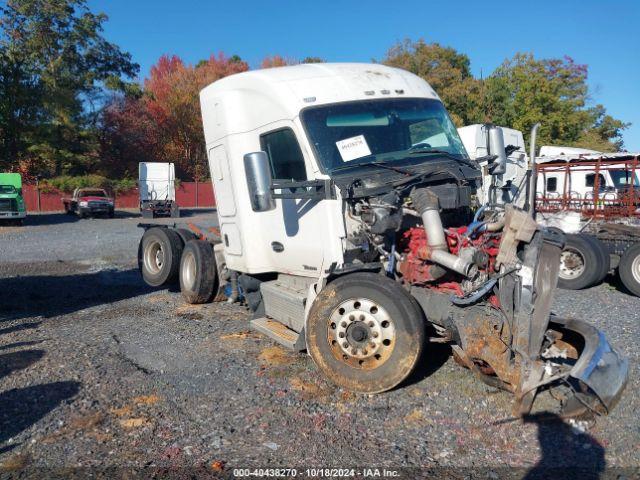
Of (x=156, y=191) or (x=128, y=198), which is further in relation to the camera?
(x=128, y=198)

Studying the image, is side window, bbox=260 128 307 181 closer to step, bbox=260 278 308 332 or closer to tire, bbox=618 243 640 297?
step, bbox=260 278 308 332

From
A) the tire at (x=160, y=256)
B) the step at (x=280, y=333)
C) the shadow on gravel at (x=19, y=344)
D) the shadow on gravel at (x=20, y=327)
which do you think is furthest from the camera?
the tire at (x=160, y=256)

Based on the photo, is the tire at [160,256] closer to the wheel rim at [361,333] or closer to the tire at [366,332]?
the tire at [366,332]

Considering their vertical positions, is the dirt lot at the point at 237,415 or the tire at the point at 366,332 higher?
the tire at the point at 366,332

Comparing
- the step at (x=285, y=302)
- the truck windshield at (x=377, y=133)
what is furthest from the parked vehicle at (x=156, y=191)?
the truck windshield at (x=377, y=133)

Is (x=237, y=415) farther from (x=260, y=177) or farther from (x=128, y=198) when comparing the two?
(x=128, y=198)

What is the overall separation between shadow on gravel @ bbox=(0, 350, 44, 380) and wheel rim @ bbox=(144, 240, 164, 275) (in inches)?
136

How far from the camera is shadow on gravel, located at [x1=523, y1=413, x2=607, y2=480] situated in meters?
3.64

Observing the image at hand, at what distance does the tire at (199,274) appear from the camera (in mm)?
8031

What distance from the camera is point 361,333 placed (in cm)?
489

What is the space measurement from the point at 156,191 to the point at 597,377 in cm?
3127

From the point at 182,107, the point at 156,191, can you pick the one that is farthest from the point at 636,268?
the point at 182,107

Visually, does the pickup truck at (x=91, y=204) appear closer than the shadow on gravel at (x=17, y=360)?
No

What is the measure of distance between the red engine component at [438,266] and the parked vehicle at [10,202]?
981 inches
